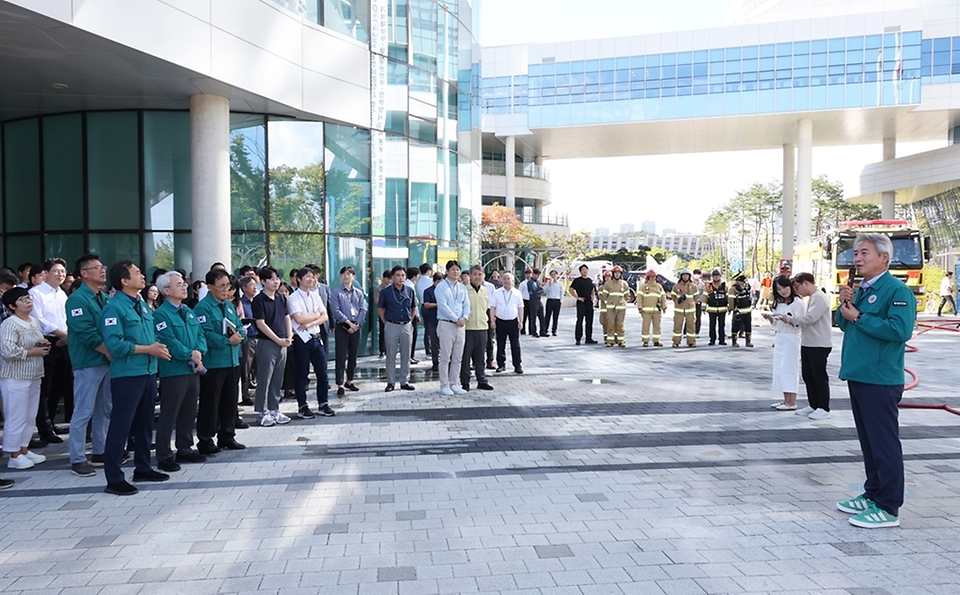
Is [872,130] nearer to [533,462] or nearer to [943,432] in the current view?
[943,432]

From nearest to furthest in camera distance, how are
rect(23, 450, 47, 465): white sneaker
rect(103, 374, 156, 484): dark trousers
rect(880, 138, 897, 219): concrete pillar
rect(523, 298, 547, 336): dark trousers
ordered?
rect(103, 374, 156, 484): dark trousers → rect(23, 450, 47, 465): white sneaker → rect(523, 298, 547, 336): dark trousers → rect(880, 138, 897, 219): concrete pillar

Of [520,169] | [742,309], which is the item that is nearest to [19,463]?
[742,309]

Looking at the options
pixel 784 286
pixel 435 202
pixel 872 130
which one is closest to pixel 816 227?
pixel 872 130

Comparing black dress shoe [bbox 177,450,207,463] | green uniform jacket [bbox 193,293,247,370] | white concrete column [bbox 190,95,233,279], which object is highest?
white concrete column [bbox 190,95,233,279]

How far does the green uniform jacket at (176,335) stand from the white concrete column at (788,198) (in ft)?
153

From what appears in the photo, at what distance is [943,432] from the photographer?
7.67m

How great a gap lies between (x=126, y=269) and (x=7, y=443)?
222 centimetres

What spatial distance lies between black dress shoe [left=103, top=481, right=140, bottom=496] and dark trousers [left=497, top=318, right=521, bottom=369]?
790cm

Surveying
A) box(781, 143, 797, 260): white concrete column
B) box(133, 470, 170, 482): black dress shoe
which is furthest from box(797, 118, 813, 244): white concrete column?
box(133, 470, 170, 482): black dress shoe

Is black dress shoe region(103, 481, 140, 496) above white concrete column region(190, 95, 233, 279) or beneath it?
beneath

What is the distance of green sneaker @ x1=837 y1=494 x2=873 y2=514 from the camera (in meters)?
4.97

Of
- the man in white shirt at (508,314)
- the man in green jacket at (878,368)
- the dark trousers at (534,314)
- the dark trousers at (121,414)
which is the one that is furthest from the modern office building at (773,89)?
the dark trousers at (121,414)

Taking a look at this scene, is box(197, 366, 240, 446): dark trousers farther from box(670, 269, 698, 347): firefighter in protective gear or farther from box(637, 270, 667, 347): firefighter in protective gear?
box(670, 269, 698, 347): firefighter in protective gear

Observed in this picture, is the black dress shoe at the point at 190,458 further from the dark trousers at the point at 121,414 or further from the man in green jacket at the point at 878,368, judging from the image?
the man in green jacket at the point at 878,368
